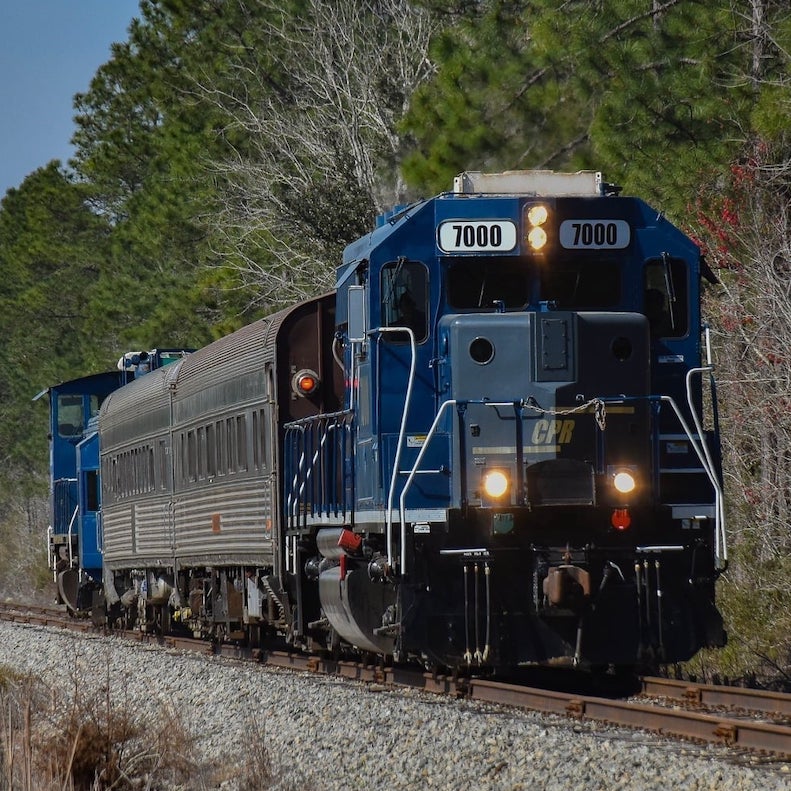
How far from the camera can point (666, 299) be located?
10609mm

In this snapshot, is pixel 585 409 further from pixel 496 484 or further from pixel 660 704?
pixel 660 704

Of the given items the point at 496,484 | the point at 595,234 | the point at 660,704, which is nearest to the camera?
the point at 496,484

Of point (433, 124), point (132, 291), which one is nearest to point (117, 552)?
point (433, 124)

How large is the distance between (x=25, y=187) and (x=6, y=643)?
31.6 m

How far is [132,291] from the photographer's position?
130 ft

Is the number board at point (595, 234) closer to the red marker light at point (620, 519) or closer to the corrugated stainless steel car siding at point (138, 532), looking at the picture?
the red marker light at point (620, 519)

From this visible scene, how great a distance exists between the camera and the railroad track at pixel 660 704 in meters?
8.10

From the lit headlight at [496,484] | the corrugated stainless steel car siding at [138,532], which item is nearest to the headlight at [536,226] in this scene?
the lit headlight at [496,484]

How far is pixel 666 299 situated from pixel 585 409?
1155mm

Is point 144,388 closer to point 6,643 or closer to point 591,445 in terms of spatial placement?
point 6,643

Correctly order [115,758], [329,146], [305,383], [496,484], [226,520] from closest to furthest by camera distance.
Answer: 1. [115,758]
2. [496,484]
3. [305,383]
4. [226,520]
5. [329,146]

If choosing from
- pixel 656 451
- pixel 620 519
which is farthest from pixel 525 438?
pixel 656 451

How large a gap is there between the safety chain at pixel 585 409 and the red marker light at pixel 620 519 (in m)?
0.58

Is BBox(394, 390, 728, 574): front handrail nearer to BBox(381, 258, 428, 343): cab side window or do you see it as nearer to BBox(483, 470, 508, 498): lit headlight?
BBox(483, 470, 508, 498): lit headlight
